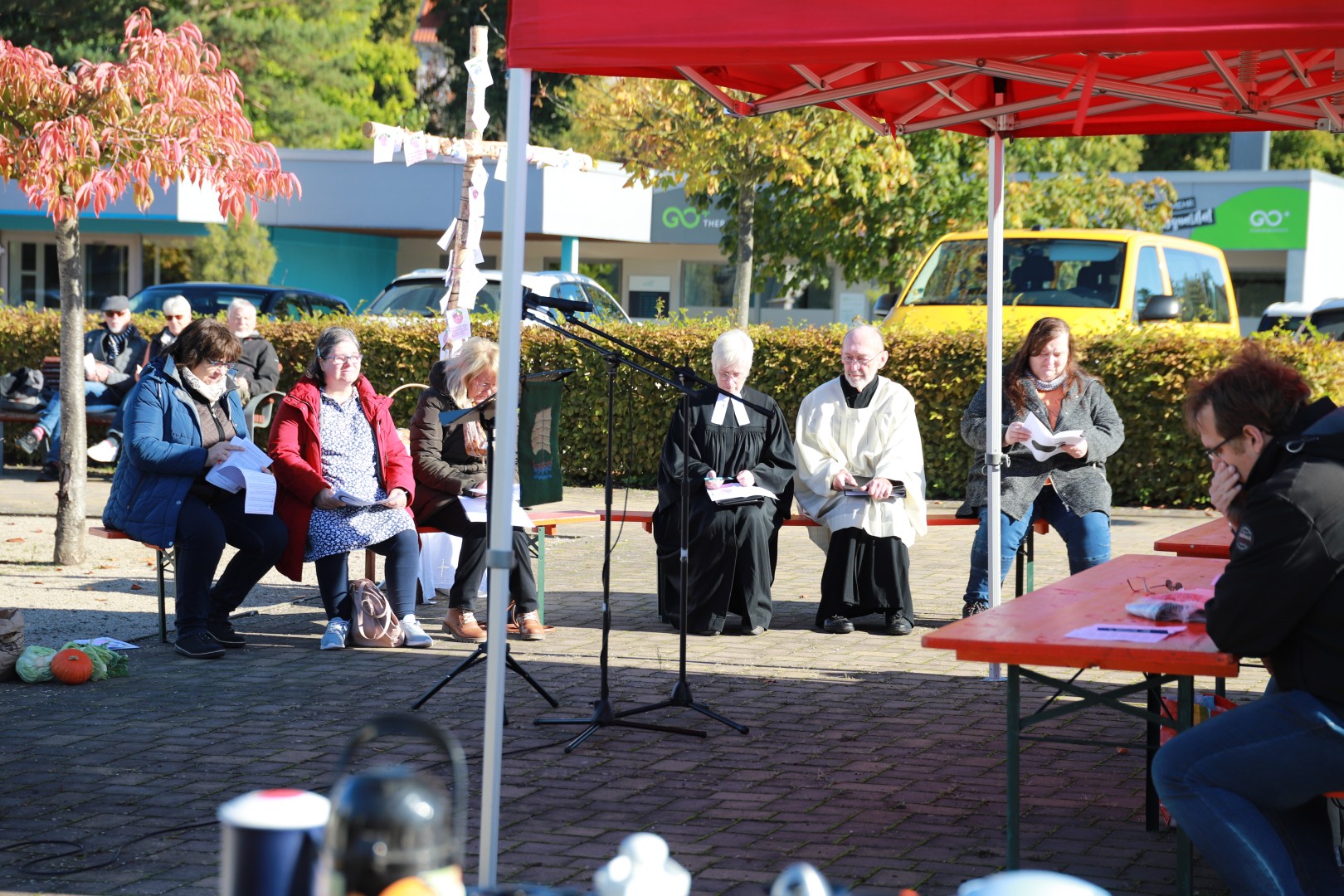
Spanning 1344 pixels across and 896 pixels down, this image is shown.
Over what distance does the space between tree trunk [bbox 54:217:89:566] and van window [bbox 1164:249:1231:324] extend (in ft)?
29.1

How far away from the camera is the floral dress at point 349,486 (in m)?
7.62

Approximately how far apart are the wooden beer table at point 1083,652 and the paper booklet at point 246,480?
407 centimetres

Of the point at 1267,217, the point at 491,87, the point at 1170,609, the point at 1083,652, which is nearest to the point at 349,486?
the point at 1170,609

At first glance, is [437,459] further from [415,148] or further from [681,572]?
[415,148]

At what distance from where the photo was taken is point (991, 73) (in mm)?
5766

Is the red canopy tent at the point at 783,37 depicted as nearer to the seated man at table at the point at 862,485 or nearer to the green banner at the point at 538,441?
the green banner at the point at 538,441

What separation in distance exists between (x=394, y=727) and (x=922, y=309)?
1136cm

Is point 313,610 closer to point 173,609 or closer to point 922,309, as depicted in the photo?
point 173,609

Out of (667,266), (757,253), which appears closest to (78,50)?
(667,266)

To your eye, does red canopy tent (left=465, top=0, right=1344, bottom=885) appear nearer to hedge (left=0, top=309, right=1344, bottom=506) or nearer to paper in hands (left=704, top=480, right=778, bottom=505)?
paper in hands (left=704, top=480, right=778, bottom=505)

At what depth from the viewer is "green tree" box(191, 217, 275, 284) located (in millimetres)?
29609

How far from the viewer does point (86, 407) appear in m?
14.0

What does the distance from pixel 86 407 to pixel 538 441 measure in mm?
9699

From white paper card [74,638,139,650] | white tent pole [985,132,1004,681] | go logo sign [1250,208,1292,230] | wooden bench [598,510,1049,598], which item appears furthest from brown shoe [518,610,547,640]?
go logo sign [1250,208,1292,230]
